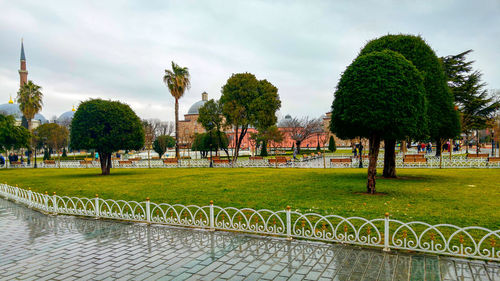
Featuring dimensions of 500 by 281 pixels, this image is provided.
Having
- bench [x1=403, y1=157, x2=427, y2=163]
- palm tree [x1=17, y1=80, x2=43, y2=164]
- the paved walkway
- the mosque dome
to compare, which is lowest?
the paved walkway

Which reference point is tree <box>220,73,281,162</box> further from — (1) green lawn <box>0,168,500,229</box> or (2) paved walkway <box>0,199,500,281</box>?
(2) paved walkway <box>0,199,500,281</box>

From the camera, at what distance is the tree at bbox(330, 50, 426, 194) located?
9.85 meters

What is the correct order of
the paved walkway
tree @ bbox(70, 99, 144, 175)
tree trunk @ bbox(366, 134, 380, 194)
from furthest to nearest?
1. tree @ bbox(70, 99, 144, 175)
2. tree trunk @ bbox(366, 134, 380, 194)
3. the paved walkway

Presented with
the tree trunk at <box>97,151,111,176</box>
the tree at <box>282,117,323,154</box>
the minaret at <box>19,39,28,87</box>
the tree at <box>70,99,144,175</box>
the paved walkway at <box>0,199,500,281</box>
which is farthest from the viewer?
the minaret at <box>19,39,28,87</box>

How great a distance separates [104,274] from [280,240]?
316 cm

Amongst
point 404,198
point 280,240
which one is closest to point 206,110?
point 404,198

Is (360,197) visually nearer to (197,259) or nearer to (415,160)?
(197,259)

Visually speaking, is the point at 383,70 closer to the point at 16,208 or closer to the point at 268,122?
the point at 16,208

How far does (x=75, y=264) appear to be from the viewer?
5199 millimetres

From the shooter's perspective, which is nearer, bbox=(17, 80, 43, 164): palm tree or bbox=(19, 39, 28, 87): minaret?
bbox=(17, 80, 43, 164): palm tree

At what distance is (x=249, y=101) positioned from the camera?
2686 cm

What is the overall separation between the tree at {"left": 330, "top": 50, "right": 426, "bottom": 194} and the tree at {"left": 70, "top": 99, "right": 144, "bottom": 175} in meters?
14.9

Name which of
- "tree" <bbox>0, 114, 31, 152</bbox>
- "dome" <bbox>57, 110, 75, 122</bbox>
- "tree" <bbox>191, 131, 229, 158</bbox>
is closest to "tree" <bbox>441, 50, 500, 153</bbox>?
"tree" <bbox>191, 131, 229, 158</bbox>

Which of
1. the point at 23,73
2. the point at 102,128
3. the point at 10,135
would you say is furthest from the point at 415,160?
the point at 23,73
